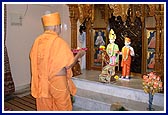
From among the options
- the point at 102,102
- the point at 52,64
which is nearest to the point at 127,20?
the point at 102,102

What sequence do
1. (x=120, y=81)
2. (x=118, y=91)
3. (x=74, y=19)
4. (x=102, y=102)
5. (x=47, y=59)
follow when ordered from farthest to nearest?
(x=74, y=19), (x=120, y=81), (x=118, y=91), (x=102, y=102), (x=47, y=59)

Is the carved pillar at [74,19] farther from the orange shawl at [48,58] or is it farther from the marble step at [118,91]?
the orange shawl at [48,58]

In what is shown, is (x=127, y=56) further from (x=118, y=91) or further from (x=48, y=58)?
(x=48, y=58)

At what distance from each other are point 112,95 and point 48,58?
1.75m

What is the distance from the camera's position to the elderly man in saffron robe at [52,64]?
79.8 inches

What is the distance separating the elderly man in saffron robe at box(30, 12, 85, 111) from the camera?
203 cm

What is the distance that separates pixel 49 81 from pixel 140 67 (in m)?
2.31

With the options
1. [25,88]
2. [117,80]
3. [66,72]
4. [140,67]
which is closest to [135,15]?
[140,67]

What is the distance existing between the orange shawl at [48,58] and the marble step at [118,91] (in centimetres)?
155

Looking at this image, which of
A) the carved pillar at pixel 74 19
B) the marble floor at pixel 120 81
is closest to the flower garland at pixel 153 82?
the marble floor at pixel 120 81

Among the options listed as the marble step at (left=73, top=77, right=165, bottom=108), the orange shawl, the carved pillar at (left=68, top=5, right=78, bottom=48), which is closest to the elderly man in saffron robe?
the orange shawl

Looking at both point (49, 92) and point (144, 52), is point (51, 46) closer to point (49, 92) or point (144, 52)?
point (49, 92)

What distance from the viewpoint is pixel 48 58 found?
203 cm

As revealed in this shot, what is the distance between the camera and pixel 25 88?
4660 mm
